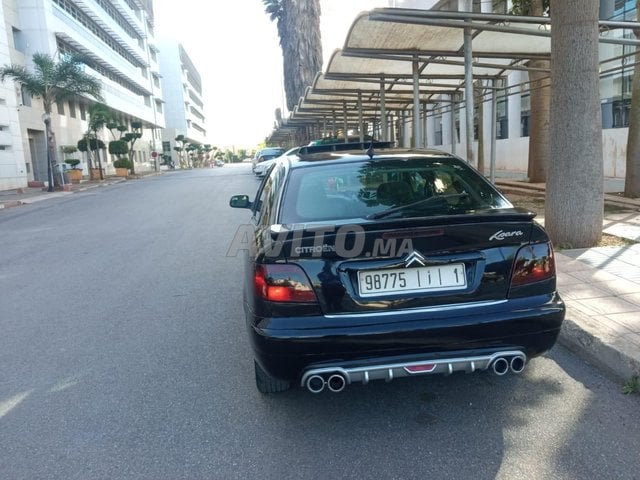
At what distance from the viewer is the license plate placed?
2.78 m

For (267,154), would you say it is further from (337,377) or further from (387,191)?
(337,377)

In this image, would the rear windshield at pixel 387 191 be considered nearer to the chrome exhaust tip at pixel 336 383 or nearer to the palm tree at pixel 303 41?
the chrome exhaust tip at pixel 336 383

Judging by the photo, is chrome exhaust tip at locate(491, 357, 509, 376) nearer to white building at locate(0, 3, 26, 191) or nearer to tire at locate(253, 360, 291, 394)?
tire at locate(253, 360, 291, 394)

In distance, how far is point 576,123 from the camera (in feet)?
19.8

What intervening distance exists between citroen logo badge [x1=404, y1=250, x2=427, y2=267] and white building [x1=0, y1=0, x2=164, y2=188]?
99.1 ft

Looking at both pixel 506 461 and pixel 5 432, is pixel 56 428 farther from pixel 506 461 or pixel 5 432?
pixel 506 461

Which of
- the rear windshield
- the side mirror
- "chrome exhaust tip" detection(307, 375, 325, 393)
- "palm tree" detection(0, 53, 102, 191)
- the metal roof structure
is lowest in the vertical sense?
"chrome exhaust tip" detection(307, 375, 325, 393)

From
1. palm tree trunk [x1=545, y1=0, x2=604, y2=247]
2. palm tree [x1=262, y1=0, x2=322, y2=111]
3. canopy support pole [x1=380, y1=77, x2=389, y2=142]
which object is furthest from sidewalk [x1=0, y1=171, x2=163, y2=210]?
palm tree trunk [x1=545, y1=0, x2=604, y2=247]

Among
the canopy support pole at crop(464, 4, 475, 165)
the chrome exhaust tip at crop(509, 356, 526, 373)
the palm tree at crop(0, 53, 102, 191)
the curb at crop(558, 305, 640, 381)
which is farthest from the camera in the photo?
the palm tree at crop(0, 53, 102, 191)

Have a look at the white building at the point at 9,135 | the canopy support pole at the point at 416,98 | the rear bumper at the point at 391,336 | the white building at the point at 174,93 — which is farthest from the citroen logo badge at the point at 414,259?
the white building at the point at 174,93

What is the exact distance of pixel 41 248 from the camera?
9.29 meters

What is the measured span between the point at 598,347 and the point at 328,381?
2.01 m

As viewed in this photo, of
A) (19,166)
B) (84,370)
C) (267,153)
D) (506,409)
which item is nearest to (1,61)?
(19,166)

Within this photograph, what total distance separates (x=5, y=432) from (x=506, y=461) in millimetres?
2718
